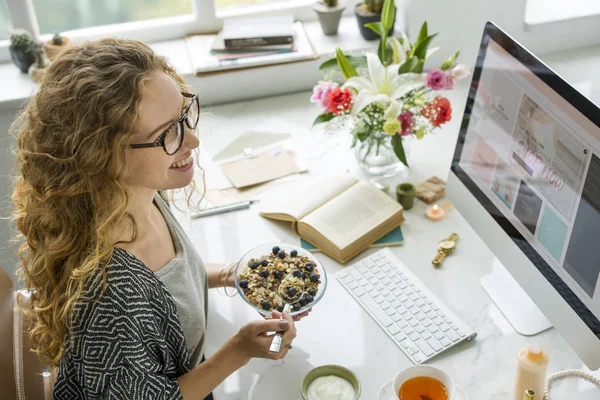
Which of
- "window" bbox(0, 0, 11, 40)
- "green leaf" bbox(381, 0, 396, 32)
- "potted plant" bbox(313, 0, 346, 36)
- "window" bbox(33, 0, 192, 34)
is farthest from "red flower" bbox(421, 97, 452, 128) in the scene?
"window" bbox(0, 0, 11, 40)

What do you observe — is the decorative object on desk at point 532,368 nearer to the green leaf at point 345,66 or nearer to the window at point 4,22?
the green leaf at point 345,66

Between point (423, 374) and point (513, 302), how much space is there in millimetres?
329

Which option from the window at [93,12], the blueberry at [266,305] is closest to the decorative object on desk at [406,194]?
the blueberry at [266,305]

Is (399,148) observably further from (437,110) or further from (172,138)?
(172,138)

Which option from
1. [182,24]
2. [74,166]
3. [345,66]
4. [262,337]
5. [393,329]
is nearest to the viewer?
[74,166]

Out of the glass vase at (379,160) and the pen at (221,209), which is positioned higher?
the glass vase at (379,160)

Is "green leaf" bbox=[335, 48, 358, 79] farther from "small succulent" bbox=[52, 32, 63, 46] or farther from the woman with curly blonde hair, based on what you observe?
"small succulent" bbox=[52, 32, 63, 46]

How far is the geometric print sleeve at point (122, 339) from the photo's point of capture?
116cm

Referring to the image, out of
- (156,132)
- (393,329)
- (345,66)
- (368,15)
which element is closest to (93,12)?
(368,15)

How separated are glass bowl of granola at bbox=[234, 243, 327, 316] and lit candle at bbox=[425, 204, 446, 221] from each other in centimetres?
37

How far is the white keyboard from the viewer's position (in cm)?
136

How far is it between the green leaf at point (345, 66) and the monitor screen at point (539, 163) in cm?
42

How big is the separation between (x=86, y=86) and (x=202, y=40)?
1.21 m

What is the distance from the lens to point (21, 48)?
6.95 ft
